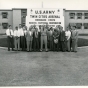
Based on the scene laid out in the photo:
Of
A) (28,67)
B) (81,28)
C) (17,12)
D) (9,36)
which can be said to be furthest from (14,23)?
(28,67)

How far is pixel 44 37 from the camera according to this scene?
10812mm

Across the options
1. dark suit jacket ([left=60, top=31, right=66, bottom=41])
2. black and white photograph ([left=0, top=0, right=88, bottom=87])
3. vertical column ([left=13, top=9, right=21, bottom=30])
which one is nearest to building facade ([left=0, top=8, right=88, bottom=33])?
vertical column ([left=13, top=9, right=21, bottom=30])

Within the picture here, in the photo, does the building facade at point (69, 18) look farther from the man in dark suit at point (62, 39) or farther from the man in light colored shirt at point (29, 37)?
the man in dark suit at point (62, 39)

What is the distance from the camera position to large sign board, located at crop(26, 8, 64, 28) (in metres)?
10.6

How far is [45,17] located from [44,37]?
118cm

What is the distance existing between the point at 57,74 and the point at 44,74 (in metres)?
0.41

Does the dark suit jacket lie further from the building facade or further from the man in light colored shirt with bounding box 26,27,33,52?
the building facade

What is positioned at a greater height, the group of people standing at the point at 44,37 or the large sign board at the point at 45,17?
the large sign board at the point at 45,17

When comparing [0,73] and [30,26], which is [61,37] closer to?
[30,26]

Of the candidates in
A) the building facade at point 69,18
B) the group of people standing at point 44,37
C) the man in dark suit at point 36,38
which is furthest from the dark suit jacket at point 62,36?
the building facade at point 69,18

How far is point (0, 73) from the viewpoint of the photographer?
19.3ft

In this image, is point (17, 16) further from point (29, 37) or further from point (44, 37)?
point (44, 37)

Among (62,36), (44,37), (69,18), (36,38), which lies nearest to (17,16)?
(69,18)

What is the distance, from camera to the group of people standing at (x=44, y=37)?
10.7 meters
